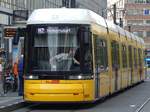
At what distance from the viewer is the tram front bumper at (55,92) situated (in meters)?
19.9

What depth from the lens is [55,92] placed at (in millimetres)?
19891

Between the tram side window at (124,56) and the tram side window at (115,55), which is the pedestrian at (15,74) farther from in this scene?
the tram side window at (124,56)

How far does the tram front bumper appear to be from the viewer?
19.9 meters

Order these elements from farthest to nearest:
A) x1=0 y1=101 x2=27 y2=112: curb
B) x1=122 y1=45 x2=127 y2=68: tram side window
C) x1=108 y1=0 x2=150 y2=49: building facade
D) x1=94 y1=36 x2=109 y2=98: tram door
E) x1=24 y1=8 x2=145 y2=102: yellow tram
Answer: x1=108 y1=0 x2=150 y2=49: building facade → x1=122 y1=45 x2=127 y2=68: tram side window → x1=94 y1=36 x2=109 y2=98: tram door → x1=24 y1=8 x2=145 y2=102: yellow tram → x1=0 y1=101 x2=27 y2=112: curb

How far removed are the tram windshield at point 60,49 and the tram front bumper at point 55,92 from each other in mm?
577

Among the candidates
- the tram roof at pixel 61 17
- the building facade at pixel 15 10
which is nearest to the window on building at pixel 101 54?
the tram roof at pixel 61 17

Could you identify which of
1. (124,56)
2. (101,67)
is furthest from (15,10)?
(101,67)

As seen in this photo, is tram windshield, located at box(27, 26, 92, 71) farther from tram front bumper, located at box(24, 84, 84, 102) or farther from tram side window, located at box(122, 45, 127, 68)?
tram side window, located at box(122, 45, 127, 68)

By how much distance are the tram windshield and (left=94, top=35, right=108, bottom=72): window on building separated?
1.16 metres

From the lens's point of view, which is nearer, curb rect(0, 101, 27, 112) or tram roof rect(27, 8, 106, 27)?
curb rect(0, 101, 27, 112)

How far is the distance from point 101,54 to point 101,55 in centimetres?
4

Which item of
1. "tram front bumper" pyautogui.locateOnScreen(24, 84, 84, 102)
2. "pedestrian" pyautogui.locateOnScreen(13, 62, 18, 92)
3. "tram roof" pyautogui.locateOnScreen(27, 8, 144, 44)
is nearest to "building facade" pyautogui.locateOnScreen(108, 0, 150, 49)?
"pedestrian" pyautogui.locateOnScreen(13, 62, 18, 92)

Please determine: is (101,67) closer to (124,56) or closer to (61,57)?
(61,57)

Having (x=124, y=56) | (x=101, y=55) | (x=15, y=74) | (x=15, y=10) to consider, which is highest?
(x=15, y=10)
